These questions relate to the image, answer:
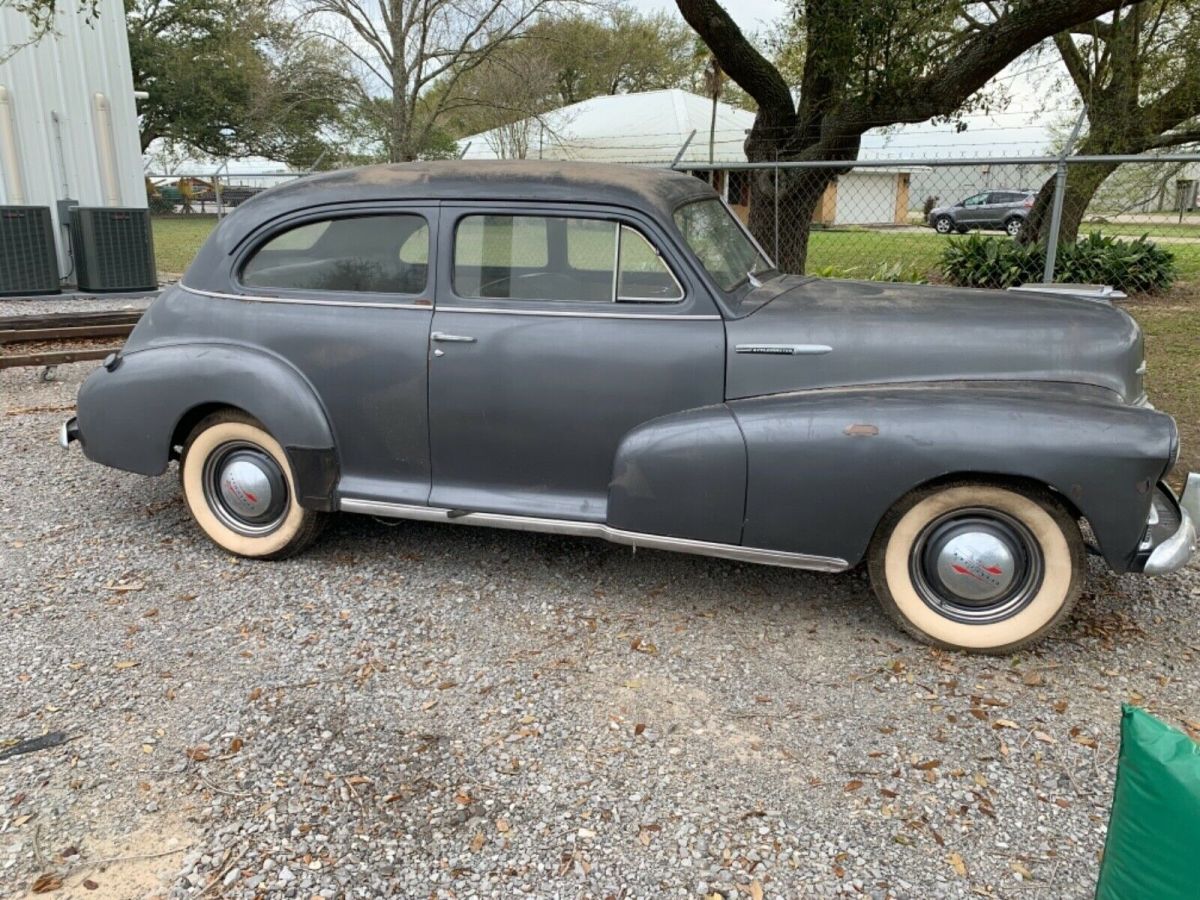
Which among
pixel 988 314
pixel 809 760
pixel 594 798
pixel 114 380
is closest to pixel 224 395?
pixel 114 380

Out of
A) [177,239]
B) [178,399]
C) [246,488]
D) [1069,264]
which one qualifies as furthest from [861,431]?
[177,239]

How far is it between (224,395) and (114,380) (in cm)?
64

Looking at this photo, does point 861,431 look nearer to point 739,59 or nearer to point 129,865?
point 129,865

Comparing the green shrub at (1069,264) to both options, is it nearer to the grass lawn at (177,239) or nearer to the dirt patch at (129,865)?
the grass lawn at (177,239)

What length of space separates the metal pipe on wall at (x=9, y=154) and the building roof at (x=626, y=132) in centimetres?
1200

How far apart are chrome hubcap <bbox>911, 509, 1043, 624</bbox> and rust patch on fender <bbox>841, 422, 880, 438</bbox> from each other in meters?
0.43

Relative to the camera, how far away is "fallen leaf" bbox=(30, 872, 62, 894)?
2230 millimetres

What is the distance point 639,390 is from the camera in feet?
11.5

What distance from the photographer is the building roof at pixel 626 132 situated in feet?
72.9

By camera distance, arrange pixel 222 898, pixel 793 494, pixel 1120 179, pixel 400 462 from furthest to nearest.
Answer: pixel 1120 179 → pixel 400 462 → pixel 793 494 → pixel 222 898

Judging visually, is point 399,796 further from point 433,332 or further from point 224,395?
point 224,395

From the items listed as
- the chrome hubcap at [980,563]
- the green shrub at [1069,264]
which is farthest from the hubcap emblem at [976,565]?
the green shrub at [1069,264]

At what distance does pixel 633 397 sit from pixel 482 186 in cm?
114

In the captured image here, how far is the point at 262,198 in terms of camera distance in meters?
4.12
